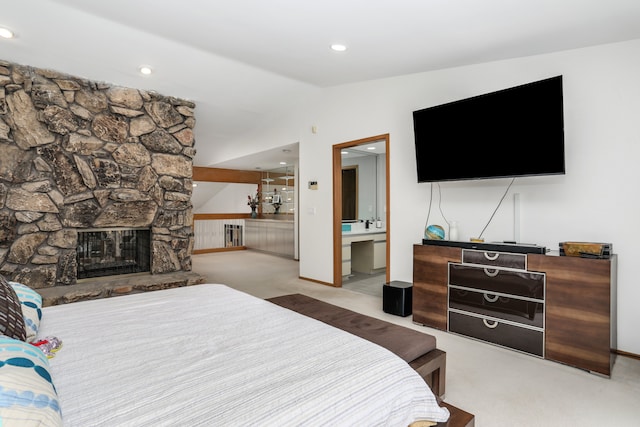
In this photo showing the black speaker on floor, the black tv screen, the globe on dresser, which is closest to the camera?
the black tv screen

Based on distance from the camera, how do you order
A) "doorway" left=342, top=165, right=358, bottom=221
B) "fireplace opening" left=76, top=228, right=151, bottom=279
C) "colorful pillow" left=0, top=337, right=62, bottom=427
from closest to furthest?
"colorful pillow" left=0, top=337, right=62, bottom=427, "fireplace opening" left=76, top=228, right=151, bottom=279, "doorway" left=342, top=165, right=358, bottom=221

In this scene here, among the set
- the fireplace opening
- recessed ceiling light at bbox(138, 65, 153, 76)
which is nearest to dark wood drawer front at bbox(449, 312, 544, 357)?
the fireplace opening

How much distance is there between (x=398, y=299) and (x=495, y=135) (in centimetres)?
183

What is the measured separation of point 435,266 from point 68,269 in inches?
157

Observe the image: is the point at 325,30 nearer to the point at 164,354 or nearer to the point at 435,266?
the point at 435,266

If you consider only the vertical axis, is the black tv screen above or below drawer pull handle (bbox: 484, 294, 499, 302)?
above

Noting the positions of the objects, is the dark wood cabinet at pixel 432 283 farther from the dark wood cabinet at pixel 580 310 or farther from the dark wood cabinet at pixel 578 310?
the dark wood cabinet at pixel 580 310

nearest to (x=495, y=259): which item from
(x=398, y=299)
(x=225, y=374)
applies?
(x=398, y=299)

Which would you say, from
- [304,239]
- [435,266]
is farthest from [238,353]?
[304,239]

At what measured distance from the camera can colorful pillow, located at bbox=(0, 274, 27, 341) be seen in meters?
1.10

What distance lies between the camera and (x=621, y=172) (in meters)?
2.63

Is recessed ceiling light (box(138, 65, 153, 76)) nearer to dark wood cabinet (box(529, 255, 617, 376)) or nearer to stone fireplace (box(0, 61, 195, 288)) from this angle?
stone fireplace (box(0, 61, 195, 288))

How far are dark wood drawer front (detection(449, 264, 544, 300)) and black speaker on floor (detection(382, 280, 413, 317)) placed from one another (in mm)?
608

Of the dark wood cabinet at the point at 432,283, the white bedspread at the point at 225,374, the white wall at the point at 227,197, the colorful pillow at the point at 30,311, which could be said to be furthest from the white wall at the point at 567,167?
the white wall at the point at 227,197
